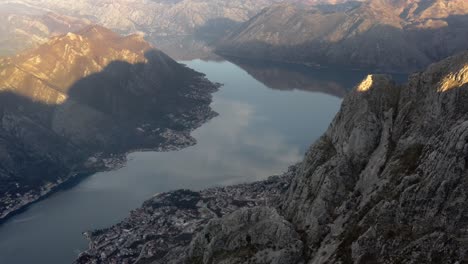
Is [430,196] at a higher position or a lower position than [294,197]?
lower

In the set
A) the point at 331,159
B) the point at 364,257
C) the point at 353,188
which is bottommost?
the point at 364,257

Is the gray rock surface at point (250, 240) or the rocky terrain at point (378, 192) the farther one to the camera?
the gray rock surface at point (250, 240)

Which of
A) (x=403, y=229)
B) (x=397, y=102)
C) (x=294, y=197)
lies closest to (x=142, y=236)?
(x=294, y=197)

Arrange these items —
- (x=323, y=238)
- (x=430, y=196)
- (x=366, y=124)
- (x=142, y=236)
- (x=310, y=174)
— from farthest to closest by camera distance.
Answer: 1. (x=142, y=236)
2. (x=310, y=174)
3. (x=366, y=124)
4. (x=323, y=238)
5. (x=430, y=196)

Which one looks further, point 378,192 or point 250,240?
point 250,240

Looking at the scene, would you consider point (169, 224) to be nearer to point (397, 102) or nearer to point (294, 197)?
point (294, 197)

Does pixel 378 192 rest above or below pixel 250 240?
above

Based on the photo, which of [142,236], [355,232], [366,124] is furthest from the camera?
[142,236]

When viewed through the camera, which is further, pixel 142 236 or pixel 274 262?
pixel 142 236
